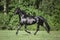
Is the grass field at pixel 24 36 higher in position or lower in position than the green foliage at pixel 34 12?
lower

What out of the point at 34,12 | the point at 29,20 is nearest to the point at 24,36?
the point at 29,20

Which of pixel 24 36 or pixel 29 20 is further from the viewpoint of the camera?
pixel 29 20

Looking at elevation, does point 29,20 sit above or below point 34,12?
below

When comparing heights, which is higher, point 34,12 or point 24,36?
point 34,12

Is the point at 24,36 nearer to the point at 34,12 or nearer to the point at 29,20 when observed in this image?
the point at 29,20

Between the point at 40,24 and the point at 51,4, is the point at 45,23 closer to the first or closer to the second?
the point at 40,24

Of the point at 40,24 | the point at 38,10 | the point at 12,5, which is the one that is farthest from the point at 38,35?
the point at 12,5

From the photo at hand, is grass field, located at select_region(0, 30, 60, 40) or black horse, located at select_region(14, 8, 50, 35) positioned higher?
black horse, located at select_region(14, 8, 50, 35)

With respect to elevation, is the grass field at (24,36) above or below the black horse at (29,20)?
below

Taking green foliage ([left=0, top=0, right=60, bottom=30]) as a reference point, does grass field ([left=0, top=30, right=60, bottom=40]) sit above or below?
below

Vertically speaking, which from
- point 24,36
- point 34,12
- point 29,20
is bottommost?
point 24,36

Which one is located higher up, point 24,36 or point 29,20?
point 29,20

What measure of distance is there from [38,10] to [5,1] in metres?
0.62

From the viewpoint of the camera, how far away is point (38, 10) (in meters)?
4.14
